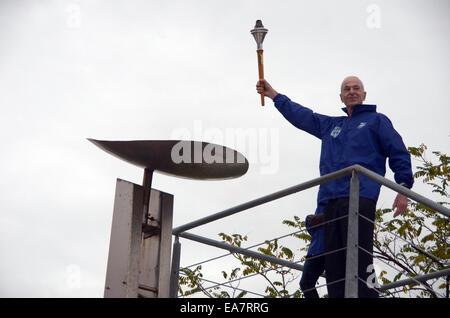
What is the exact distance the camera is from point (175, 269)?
213 inches

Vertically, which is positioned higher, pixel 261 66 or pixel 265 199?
pixel 261 66

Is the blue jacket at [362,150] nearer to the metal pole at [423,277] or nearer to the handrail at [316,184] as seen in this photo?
the handrail at [316,184]

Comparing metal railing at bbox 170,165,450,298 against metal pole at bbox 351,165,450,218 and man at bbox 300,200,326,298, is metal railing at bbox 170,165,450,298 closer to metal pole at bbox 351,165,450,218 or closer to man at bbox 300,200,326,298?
metal pole at bbox 351,165,450,218

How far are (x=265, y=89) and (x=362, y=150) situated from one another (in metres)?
1.06

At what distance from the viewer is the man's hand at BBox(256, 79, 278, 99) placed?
19.9ft

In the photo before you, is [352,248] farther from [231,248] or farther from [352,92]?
[352,92]

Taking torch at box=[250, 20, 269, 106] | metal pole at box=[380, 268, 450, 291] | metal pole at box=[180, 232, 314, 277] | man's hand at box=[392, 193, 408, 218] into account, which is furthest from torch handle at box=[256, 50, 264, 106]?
metal pole at box=[380, 268, 450, 291]

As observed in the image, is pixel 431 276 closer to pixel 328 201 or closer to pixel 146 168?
pixel 328 201

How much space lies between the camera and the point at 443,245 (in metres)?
10.3

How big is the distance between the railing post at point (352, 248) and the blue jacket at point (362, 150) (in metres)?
0.49

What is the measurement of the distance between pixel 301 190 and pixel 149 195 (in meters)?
0.91

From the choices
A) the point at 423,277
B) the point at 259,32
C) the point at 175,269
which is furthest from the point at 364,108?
the point at 175,269

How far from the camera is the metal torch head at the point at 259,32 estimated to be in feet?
18.1
